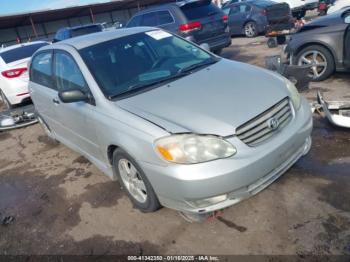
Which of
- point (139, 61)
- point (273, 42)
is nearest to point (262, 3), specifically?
point (273, 42)

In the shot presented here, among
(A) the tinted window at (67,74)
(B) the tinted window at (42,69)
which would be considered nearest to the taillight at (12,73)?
(B) the tinted window at (42,69)

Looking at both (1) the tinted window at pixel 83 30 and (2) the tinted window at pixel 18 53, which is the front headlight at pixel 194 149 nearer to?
(2) the tinted window at pixel 18 53

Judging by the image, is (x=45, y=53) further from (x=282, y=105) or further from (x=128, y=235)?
(x=282, y=105)

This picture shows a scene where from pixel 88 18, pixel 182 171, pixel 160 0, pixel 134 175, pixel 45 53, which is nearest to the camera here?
pixel 182 171

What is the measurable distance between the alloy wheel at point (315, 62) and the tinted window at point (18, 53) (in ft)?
21.0

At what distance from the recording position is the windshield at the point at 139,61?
10.8 feet

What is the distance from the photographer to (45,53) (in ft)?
14.6

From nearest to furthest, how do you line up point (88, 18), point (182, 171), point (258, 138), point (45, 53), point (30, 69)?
point (182, 171)
point (258, 138)
point (45, 53)
point (30, 69)
point (88, 18)

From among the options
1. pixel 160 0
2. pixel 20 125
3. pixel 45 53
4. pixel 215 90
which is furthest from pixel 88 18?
pixel 215 90

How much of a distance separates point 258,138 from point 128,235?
60.8 inches

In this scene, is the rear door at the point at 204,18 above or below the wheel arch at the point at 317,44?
above

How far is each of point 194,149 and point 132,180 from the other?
0.98 m

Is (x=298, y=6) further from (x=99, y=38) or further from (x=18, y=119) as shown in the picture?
(x=99, y=38)

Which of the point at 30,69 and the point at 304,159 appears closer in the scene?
the point at 304,159
